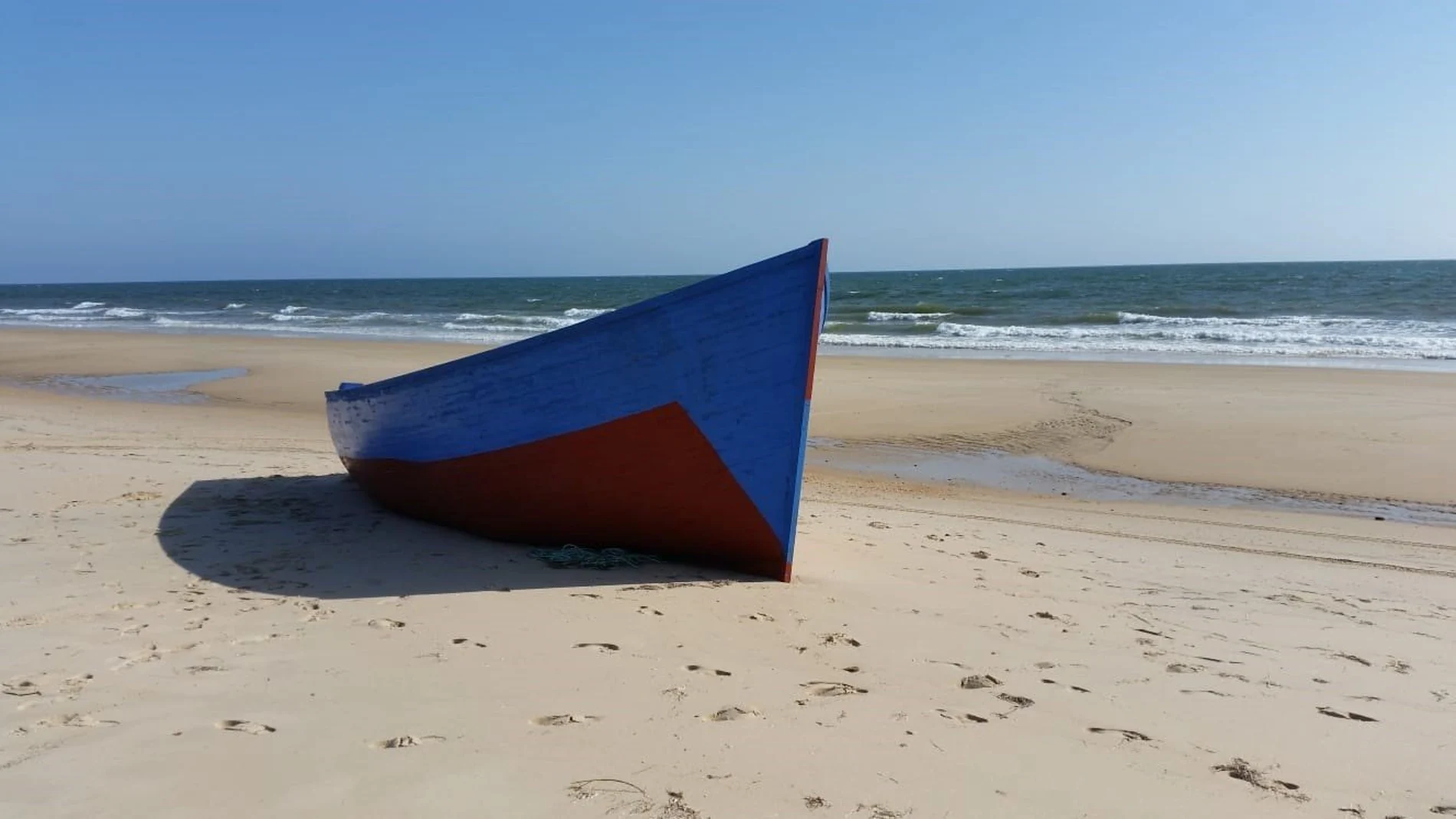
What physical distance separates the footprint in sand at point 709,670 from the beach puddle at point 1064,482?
5147mm

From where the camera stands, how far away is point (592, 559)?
187 inches

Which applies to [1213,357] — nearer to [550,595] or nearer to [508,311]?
[550,595]

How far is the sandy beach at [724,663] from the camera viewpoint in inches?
99.7

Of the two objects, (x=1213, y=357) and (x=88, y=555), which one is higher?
(x=1213, y=357)

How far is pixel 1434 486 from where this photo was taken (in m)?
7.70

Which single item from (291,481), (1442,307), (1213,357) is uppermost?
(1442,307)

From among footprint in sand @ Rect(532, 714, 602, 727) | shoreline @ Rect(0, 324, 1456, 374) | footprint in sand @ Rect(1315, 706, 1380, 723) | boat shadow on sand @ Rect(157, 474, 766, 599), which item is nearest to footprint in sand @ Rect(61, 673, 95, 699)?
boat shadow on sand @ Rect(157, 474, 766, 599)

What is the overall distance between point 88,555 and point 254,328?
26979 mm

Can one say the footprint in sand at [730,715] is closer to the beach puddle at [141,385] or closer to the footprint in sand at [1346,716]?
the footprint in sand at [1346,716]

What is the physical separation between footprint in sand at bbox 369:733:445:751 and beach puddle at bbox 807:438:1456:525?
610 cm

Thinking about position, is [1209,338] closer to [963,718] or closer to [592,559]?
[592,559]

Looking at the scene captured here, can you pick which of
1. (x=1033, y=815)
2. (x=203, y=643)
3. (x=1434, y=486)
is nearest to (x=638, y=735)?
(x=1033, y=815)

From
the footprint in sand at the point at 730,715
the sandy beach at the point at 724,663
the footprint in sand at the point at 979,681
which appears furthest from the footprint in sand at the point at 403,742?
the footprint in sand at the point at 979,681

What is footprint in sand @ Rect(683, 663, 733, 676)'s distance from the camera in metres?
3.32
